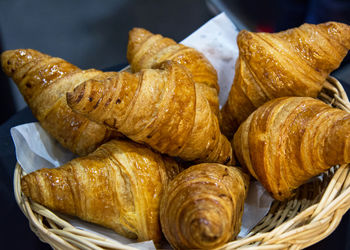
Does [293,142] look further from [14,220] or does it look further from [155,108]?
[14,220]

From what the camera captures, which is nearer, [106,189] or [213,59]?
[106,189]

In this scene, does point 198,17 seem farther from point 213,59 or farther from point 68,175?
point 68,175

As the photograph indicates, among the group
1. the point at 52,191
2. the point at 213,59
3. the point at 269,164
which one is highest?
the point at 52,191

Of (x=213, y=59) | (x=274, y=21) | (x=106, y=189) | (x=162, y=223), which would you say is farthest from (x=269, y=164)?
(x=274, y=21)

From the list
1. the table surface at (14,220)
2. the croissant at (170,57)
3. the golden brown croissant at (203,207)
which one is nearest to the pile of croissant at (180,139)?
the golden brown croissant at (203,207)

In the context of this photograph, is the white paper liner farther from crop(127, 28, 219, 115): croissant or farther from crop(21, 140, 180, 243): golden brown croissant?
crop(127, 28, 219, 115): croissant

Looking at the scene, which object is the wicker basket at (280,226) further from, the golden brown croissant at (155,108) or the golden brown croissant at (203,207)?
the golden brown croissant at (155,108)
